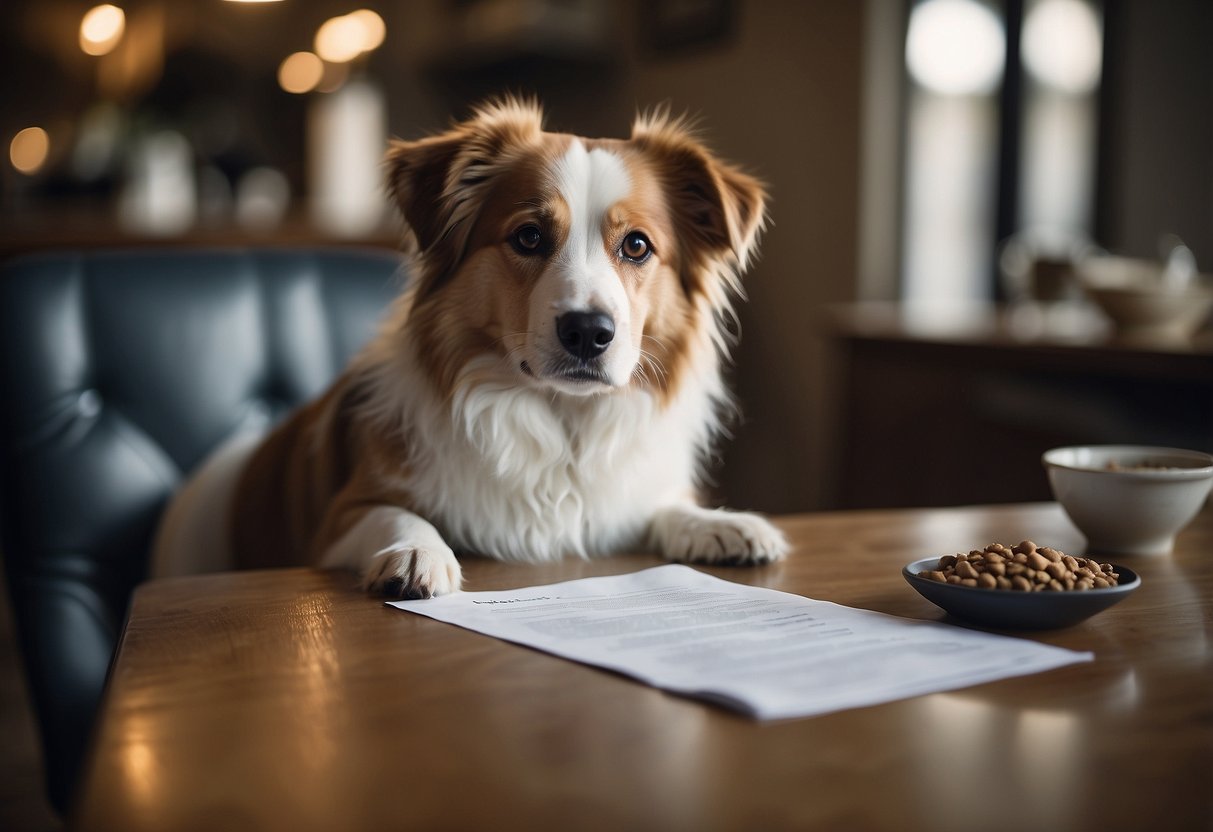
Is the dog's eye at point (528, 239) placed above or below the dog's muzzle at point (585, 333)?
above

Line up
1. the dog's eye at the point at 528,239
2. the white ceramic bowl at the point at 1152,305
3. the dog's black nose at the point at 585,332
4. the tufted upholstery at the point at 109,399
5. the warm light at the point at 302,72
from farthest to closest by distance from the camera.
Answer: the warm light at the point at 302,72 → the white ceramic bowl at the point at 1152,305 → the tufted upholstery at the point at 109,399 → the dog's eye at the point at 528,239 → the dog's black nose at the point at 585,332

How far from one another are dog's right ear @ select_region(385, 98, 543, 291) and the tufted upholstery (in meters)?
0.53

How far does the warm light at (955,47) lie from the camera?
3.80 metres

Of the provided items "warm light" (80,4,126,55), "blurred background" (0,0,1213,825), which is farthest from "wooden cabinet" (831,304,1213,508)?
"warm light" (80,4,126,55)

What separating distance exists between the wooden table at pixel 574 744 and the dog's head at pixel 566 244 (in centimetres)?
57

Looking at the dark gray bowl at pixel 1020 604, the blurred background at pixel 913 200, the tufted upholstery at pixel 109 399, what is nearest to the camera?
the dark gray bowl at pixel 1020 604

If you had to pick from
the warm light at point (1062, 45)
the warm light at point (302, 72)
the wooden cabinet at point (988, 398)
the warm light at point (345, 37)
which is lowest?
the wooden cabinet at point (988, 398)

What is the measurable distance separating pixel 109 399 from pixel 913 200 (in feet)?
10.1

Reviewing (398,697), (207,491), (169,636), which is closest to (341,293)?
(207,491)

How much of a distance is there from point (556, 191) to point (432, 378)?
314mm

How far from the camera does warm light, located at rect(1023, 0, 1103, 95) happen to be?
3723 mm

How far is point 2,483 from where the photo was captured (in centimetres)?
163

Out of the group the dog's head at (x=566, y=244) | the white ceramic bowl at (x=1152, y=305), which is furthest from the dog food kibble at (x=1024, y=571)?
the white ceramic bowl at (x=1152, y=305)

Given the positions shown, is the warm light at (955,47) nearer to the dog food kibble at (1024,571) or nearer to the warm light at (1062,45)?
the warm light at (1062,45)
